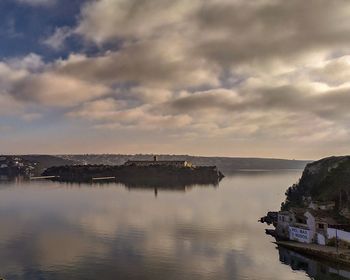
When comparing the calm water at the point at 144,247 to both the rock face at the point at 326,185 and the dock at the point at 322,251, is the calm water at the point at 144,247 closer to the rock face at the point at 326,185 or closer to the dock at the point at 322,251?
the dock at the point at 322,251

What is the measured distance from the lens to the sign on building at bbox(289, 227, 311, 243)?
70312mm

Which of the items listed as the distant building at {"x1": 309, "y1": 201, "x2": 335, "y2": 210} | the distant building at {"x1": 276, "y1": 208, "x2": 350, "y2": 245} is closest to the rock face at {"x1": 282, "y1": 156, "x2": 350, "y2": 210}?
the distant building at {"x1": 309, "y1": 201, "x2": 335, "y2": 210}

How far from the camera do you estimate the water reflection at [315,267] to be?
55156 mm

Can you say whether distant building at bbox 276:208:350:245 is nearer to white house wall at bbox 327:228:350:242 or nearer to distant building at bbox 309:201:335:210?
white house wall at bbox 327:228:350:242

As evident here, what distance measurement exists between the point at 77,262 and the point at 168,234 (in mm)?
25884

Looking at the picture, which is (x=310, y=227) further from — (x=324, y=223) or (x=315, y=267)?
(x=315, y=267)

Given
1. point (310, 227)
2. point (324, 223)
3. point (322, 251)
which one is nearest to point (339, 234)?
point (324, 223)

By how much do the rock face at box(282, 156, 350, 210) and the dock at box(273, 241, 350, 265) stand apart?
1384 cm

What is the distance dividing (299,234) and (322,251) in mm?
9439

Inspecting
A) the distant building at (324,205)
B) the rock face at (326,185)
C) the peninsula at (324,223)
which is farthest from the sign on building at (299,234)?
the rock face at (326,185)

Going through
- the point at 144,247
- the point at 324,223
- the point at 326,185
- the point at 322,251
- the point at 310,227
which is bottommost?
the point at 144,247

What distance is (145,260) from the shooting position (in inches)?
2296

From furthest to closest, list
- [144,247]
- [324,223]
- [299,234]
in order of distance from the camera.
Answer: [299,234] < [324,223] < [144,247]

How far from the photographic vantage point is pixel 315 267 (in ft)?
193
